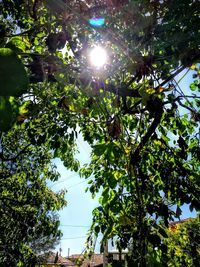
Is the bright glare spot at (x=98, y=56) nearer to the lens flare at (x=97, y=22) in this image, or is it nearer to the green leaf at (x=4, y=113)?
the lens flare at (x=97, y=22)

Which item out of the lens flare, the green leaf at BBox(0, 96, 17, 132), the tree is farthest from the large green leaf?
the tree

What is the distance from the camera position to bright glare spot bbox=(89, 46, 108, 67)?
203 cm

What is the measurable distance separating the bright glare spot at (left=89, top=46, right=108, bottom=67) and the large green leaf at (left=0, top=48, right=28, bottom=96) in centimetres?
164

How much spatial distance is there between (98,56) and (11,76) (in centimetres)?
185

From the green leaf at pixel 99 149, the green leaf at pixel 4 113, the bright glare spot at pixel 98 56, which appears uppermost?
the bright glare spot at pixel 98 56

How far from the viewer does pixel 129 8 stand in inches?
72.8

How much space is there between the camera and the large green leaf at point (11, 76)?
0.38 m

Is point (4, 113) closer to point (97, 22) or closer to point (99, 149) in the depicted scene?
point (99, 149)

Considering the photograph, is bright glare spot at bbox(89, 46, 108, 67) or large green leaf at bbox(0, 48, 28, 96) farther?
bright glare spot at bbox(89, 46, 108, 67)

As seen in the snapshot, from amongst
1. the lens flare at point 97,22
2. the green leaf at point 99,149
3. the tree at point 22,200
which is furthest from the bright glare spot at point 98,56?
the tree at point 22,200

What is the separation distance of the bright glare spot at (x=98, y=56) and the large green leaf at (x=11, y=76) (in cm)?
A: 164

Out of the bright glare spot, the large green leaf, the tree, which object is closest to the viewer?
the large green leaf

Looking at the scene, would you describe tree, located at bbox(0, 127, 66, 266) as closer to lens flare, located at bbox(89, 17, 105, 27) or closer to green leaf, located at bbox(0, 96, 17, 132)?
lens flare, located at bbox(89, 17, 105, 27)

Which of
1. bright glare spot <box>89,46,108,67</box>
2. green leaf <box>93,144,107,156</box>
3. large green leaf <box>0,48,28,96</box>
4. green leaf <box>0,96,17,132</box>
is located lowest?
green leaf <box>0,96,17,132</box>
